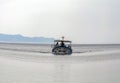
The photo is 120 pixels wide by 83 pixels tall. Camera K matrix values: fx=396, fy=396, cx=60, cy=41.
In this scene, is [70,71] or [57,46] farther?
[57,46]

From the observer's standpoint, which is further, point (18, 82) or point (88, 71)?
point (88, 71)

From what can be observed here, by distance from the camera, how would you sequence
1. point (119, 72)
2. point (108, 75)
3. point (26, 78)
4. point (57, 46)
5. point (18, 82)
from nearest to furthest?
point (18, 82), point (26, 78), point (108, 75), point (119, 72), point (57, 46)

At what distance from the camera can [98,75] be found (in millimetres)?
19156

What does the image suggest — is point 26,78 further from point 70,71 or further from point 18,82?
point 70,71

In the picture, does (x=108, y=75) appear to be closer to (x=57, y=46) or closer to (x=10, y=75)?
(x=10, y=75)

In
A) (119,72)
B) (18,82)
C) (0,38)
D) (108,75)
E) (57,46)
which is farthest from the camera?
(0,38)

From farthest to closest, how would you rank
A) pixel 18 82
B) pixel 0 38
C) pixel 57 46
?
pixel 0 38, pixel 57 46, pixel 18 82

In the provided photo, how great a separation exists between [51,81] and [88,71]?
441 centimetres

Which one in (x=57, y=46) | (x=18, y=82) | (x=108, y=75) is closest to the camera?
(x=18, y=82)

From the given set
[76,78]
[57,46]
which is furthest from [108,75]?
[57,46]

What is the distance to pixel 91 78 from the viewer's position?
17969mm

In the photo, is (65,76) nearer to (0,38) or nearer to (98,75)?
(98,75)

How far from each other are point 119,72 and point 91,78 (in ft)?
8.85

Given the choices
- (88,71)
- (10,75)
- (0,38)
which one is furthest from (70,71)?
(0,38)
